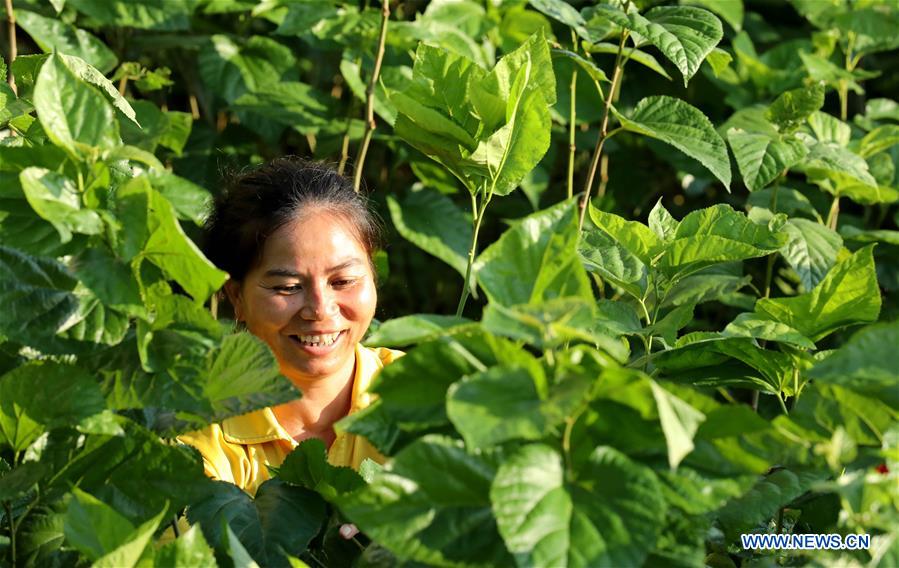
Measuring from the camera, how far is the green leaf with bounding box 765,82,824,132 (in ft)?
6.68

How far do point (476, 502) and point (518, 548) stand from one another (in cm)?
9

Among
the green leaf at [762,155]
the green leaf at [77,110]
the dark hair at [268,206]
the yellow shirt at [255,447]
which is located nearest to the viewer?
the green leaf at [77,110]

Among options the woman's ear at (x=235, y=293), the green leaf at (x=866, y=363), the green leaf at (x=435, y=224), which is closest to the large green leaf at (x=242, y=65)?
the green leaf at (x=435, y=224)

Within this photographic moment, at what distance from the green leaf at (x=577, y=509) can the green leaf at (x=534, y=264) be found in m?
Answer: 0.16

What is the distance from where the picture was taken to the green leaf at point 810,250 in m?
2.22

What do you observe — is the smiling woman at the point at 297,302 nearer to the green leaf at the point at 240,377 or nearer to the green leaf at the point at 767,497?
the green leaf at the point at 240,377

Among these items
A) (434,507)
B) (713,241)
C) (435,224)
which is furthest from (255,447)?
(435,224)

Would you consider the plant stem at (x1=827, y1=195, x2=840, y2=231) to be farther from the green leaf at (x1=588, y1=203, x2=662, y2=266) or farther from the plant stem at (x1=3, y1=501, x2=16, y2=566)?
the plant stem at (x1=3, y1=501, x2=16, y2=566)

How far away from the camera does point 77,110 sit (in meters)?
1.15

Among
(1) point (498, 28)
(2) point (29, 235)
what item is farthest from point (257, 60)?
(2) point (29, 235)

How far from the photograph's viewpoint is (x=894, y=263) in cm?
274

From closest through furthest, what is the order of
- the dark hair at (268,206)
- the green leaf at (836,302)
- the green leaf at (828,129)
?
the green leaf at (836,302) → the dark hair at (268,206) → the green leaf at (828,129)

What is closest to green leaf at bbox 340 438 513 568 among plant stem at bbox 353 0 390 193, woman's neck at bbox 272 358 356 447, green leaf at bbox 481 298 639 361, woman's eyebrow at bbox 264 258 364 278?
green leaf at bbox 481 298 639 361

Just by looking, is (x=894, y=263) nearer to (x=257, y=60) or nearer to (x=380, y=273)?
(x=380, y=273)
